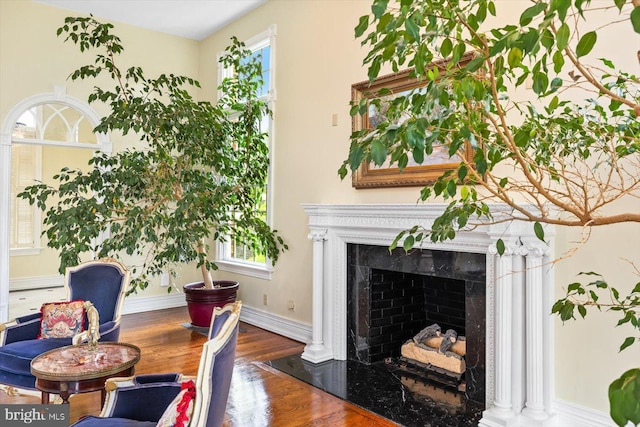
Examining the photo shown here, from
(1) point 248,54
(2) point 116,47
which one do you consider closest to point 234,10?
(1) point 248,54

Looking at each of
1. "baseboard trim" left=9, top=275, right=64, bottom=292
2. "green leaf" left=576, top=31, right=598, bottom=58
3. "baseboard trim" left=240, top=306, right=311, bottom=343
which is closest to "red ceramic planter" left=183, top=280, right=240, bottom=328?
"baseboard trim" left=240, top=306, right=311, bottom=343

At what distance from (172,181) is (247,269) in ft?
4.52

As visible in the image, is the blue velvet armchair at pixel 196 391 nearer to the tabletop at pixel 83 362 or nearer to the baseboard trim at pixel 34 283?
the tabletop at pixel 83 362

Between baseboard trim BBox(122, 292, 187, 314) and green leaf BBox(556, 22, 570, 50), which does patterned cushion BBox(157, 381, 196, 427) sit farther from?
baseboard trim BBox(122, 292, 187, 314)

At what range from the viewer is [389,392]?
3109 millimetres

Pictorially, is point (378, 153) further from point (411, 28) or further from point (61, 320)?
point (61, 320)

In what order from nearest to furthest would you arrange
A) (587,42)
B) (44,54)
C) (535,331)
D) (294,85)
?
(587,42) < (535,331) < (294,85) < (44,54)

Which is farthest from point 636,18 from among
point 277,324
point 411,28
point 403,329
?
point 277,324

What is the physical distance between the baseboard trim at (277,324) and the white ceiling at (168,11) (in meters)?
3.45

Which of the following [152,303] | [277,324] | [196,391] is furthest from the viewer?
[152,303]

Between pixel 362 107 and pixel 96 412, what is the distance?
2.82 metres

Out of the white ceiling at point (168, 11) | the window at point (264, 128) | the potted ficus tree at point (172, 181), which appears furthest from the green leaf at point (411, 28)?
the white ceiling at point (168, 11)

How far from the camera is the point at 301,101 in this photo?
4426mm

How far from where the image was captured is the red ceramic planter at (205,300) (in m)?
4.73
